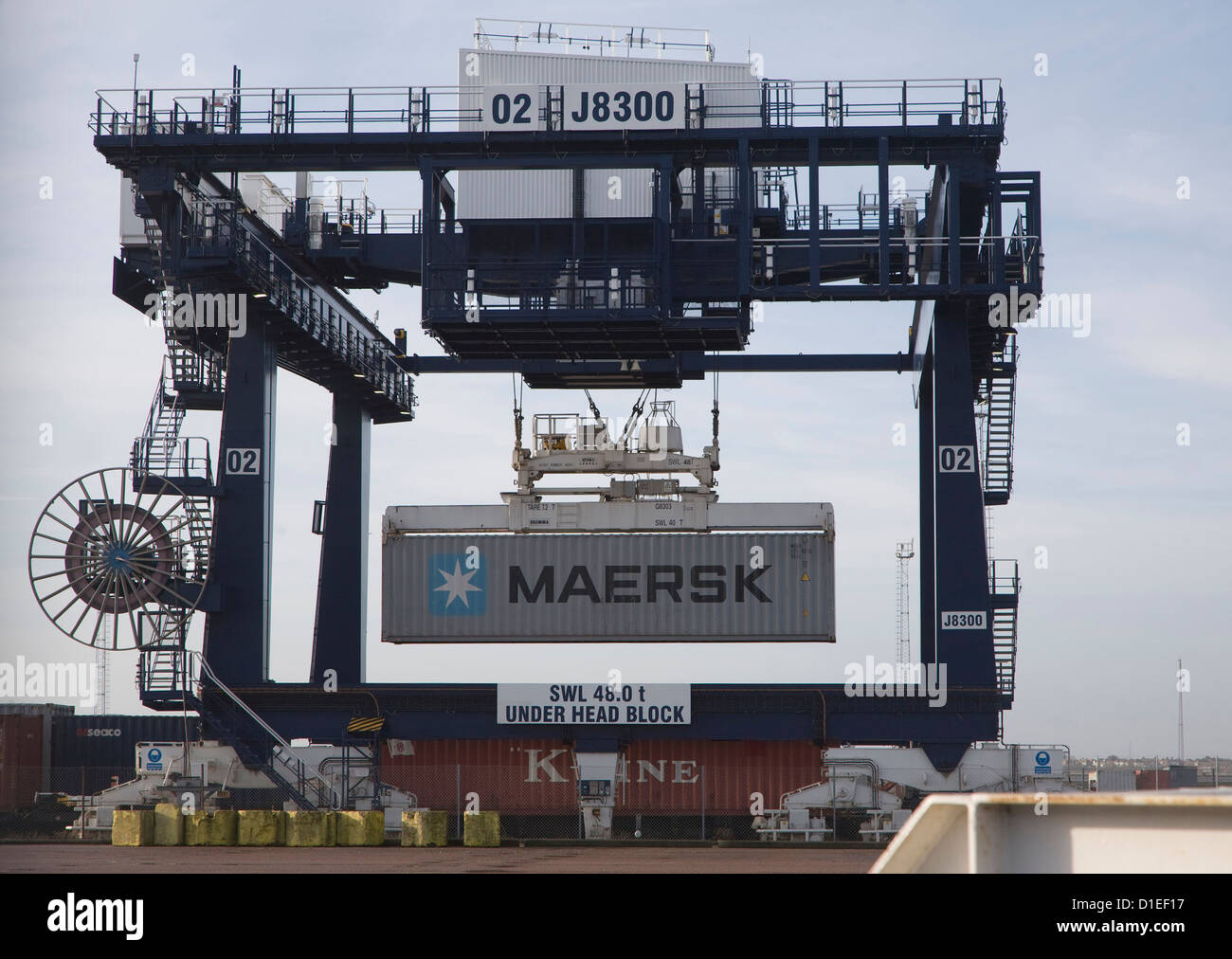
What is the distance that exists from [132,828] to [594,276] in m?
15.7

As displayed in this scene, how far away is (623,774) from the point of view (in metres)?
34.6

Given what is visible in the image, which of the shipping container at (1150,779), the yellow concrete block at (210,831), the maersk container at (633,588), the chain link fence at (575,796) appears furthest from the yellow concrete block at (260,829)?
the shipping container at (1150,779)

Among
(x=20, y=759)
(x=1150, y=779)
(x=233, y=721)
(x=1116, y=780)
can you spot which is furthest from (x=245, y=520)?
(x=1150, y=779)

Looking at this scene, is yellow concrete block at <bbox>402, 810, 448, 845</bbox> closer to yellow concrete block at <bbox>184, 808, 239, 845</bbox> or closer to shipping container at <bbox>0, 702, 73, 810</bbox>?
yellow concrete block at <bbox>184, 808, 239, 845</bbox>

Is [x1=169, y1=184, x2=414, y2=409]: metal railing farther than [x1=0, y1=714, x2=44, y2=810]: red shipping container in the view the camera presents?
No

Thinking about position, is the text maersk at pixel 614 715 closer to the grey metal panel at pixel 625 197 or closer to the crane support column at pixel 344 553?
the crane support column at pixel 344 553

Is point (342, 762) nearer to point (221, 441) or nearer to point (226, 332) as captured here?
point (221, 441)

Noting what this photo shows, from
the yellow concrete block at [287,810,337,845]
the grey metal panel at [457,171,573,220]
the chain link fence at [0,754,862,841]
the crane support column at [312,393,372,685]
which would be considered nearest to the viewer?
the yellow concrete block at [287,810,337,845]

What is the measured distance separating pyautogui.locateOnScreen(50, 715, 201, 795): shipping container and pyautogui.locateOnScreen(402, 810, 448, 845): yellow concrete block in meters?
22.6

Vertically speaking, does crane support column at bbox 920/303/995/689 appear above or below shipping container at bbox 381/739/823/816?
above

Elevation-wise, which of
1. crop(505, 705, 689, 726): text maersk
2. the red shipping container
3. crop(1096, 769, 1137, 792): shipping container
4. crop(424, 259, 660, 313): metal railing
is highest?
crop(424, 259, 660, 313): metal railing

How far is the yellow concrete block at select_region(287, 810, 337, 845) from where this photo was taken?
96.8 feet

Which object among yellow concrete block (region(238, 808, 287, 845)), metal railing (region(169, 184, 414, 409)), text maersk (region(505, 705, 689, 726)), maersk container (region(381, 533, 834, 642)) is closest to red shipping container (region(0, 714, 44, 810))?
maersk container (region(381, 533, 834, 642))

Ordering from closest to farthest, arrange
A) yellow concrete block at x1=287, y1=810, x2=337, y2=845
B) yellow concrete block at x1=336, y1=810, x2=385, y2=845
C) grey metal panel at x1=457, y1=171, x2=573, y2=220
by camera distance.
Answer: yellow concrete block at x1=287, y1=810, x2=337, y2=845
yellow concrete block at x1=336, y1=810, x2=385, y2=845
grey metal panel at x1=457, y1=171, x2=573, y2=220
